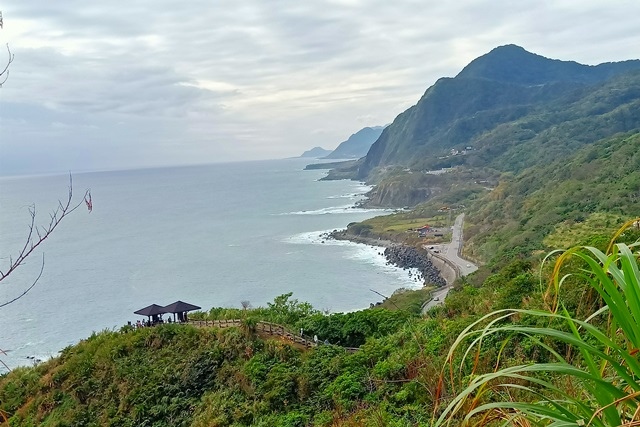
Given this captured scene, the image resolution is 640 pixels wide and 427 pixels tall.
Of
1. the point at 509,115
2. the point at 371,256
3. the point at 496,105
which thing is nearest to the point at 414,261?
the point at 371,256

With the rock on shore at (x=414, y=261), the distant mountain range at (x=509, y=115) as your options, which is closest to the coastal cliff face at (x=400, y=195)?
the distant mountain range at (x=509, y=115)

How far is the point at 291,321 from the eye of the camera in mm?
14047

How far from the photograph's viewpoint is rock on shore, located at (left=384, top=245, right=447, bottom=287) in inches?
1502

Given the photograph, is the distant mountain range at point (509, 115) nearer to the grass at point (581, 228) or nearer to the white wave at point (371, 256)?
the white wave at point (371, 256)

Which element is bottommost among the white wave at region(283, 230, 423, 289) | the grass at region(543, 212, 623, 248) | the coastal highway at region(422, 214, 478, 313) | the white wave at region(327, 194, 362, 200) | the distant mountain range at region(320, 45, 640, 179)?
the white wave at region(283, 230, 423, 289)

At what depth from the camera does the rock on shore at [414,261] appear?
38156 mm

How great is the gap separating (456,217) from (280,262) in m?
26.3

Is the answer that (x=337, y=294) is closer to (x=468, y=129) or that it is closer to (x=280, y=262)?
(x=280, y=262)

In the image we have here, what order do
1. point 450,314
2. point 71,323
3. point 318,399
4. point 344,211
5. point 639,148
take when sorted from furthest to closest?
point 344,211
point 639,148
point 71,323
point 450,314
point 318,399

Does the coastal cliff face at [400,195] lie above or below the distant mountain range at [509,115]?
below

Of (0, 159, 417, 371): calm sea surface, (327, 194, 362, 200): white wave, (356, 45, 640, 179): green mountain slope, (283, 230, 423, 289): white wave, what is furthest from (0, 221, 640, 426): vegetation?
(327, 194, 362, 200): white wave

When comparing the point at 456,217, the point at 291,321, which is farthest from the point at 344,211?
the point at 291,321

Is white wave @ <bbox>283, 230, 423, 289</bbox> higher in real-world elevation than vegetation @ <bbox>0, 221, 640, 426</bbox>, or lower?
lower

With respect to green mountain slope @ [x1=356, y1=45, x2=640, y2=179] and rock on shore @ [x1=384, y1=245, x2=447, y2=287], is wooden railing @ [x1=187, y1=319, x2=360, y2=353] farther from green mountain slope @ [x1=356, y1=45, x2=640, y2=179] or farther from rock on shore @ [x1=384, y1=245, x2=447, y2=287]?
green mountain slope @ [x1=356, y1=45, x2=640, y2=179]
